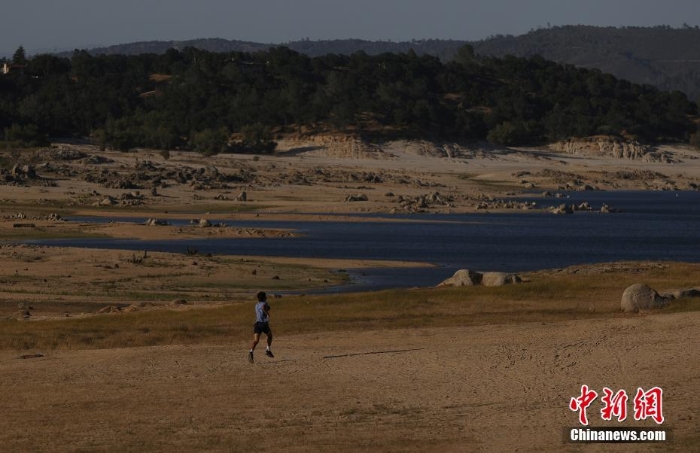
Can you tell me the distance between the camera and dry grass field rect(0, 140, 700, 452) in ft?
53.2

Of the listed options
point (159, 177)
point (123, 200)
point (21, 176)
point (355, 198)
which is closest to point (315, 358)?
point (123, 200)

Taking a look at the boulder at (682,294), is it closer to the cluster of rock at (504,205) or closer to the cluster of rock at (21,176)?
the cluster of rock at (504,205)

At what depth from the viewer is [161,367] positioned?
20625 millimetres

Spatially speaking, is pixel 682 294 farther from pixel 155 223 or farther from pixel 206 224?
pixel 155 223

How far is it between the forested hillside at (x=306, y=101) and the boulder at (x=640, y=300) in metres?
71.8

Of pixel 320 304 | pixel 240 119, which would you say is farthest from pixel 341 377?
pixel 240 119

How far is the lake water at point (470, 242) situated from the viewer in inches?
1860

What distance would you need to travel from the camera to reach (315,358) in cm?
2144

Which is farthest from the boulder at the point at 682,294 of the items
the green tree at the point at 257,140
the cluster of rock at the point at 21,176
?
the green tree at the point at 257,140

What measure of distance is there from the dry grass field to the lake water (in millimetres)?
5166

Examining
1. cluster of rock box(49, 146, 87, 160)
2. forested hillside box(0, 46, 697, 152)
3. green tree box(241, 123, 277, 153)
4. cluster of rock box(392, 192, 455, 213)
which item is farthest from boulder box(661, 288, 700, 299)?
green tree box(241, 123, 277, 153)

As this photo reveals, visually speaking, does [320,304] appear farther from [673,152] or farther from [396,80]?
[396,80]

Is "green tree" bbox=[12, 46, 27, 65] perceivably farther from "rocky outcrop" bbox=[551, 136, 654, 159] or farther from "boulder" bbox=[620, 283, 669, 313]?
"boulder" bbox=[620, 283, 669, 313]

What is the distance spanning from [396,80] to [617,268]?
110 metres
